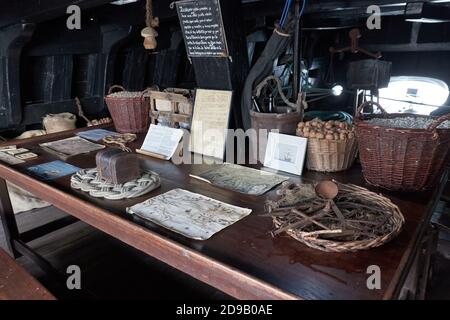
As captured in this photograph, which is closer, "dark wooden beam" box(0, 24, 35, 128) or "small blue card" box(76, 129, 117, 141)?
"small blue card" box(76, 129, 117, 141)

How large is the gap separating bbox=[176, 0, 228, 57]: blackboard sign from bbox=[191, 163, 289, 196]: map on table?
2.04 ft

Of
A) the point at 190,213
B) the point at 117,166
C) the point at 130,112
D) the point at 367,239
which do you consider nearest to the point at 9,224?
the point at 130,112

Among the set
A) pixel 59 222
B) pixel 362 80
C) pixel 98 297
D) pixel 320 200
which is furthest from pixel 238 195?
pixel 362 80

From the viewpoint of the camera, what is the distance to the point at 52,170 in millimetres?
1719

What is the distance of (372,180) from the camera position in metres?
1.41

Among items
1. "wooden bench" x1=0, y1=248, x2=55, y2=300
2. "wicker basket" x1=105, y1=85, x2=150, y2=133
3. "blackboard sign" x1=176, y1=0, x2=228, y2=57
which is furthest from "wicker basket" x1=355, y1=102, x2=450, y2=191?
"wicker basket" x1=105, y1=85, x2=150, y2=133

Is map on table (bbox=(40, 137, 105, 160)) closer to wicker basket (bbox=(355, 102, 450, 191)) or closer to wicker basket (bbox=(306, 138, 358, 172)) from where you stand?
wicker basket (bbox=(306, 138, 358, 172))

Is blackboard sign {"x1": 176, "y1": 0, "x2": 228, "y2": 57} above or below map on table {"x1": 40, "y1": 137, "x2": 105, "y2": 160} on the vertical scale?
above

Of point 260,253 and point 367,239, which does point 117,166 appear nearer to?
point 260,253

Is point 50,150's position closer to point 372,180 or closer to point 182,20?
point 182,20

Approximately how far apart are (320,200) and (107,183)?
2.84ft

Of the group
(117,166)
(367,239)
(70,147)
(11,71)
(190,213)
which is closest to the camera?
(367,239)

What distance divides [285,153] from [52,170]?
114 cm

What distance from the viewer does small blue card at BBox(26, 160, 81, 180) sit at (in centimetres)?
165
